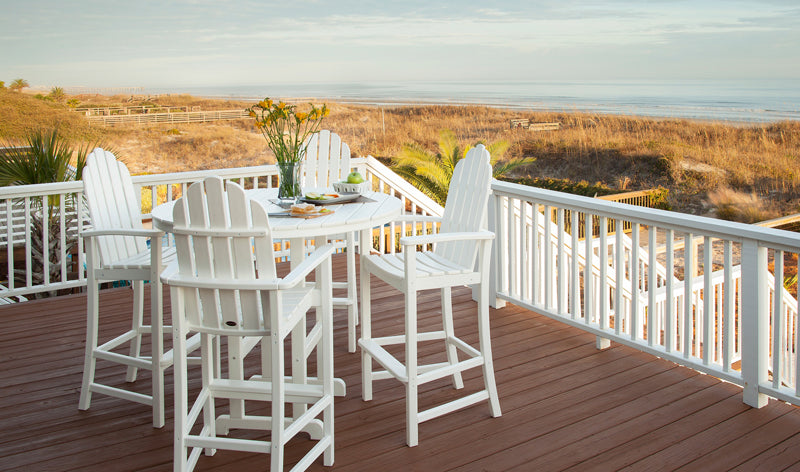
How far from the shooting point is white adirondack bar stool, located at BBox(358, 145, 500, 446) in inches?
→ 112

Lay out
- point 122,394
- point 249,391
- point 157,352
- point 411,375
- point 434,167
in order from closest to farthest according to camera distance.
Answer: point 249,391
point 411,375
point 157,352
point 122,394
point 434,167

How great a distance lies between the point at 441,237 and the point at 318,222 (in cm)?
52

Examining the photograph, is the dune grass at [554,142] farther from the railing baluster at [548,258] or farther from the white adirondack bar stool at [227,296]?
the white adirondack bar stool at [227,296]

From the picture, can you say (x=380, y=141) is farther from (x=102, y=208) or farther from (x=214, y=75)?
(x=102, y=208)

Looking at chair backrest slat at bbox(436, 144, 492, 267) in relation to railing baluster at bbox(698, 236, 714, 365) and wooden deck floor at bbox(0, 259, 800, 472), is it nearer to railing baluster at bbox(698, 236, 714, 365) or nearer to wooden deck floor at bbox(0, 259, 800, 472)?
wooden deck floor at bbox(0, 259, 800, 472)

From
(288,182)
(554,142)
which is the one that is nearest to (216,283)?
(288,182)

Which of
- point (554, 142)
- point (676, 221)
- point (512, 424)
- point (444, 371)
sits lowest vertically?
point (512, 424)

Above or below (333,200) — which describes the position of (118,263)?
below

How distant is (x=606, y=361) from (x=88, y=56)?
18636 mm

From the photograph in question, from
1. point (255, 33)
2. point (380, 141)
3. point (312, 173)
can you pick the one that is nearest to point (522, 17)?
point (380, 141)

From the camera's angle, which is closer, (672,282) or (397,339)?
(397,339)

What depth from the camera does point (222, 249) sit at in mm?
2328

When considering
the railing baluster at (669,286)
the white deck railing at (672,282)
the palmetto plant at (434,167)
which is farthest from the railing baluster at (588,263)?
the palmetto plant at (434,167)

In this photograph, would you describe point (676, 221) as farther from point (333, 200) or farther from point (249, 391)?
point (249, 391)
